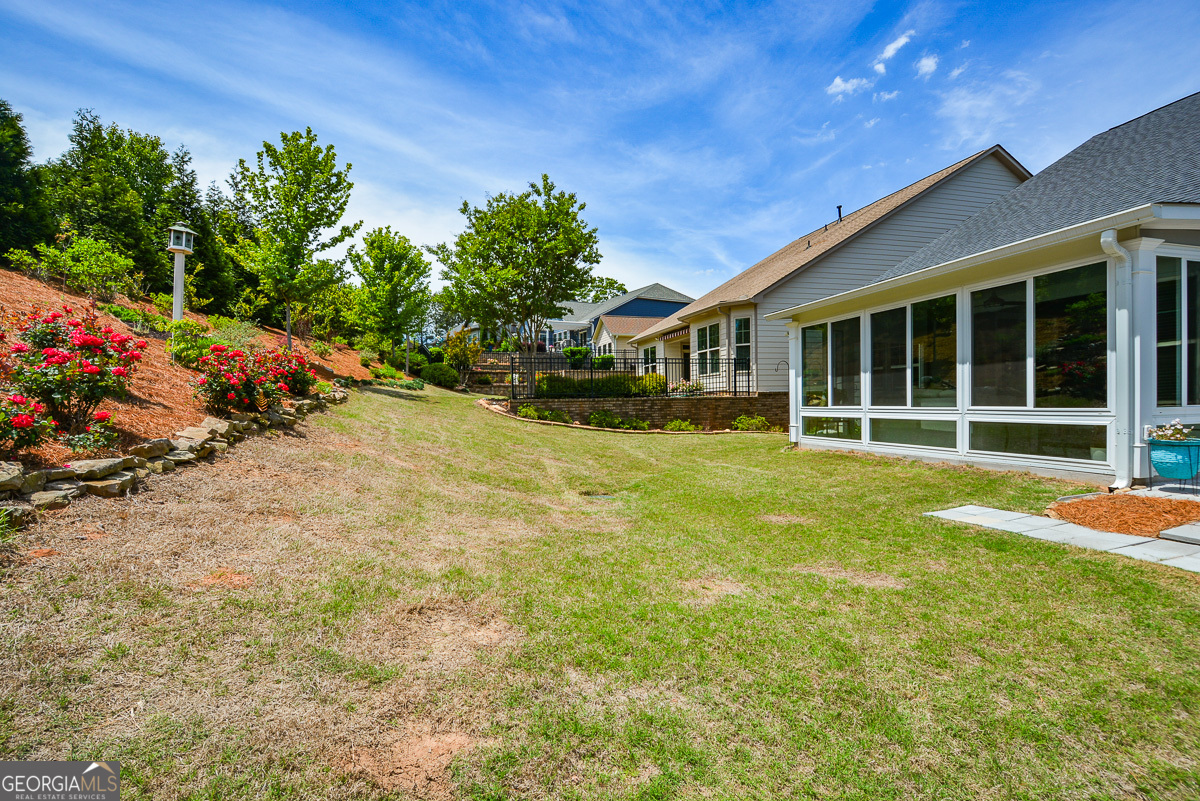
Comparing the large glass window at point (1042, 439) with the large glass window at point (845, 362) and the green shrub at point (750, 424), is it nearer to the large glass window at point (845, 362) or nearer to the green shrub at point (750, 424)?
the large glass window at point (845, 362)

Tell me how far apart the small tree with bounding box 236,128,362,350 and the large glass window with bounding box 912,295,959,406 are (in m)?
13.9

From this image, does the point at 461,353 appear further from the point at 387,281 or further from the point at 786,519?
the point at 786,519

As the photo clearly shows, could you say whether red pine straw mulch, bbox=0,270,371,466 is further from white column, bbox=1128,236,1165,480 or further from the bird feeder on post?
white column, bbox=1128,236,1165,480

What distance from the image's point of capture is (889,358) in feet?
29.8

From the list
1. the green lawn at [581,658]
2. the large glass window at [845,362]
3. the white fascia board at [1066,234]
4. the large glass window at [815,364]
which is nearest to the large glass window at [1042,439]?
the white fascia board at [1066,234]

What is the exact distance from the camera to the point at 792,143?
14.8 metres

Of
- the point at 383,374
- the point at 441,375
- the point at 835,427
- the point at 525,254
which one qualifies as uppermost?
the point at 525,254

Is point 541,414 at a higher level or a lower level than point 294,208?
lower

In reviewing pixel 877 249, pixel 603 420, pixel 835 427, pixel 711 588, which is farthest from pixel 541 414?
pixel 877 249

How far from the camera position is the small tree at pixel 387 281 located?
59.0 feet

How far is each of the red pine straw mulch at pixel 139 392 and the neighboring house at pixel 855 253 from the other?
13.8 m

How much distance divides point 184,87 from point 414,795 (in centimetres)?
1182

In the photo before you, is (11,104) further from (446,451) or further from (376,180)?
(446,451)

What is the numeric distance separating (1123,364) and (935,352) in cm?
260
